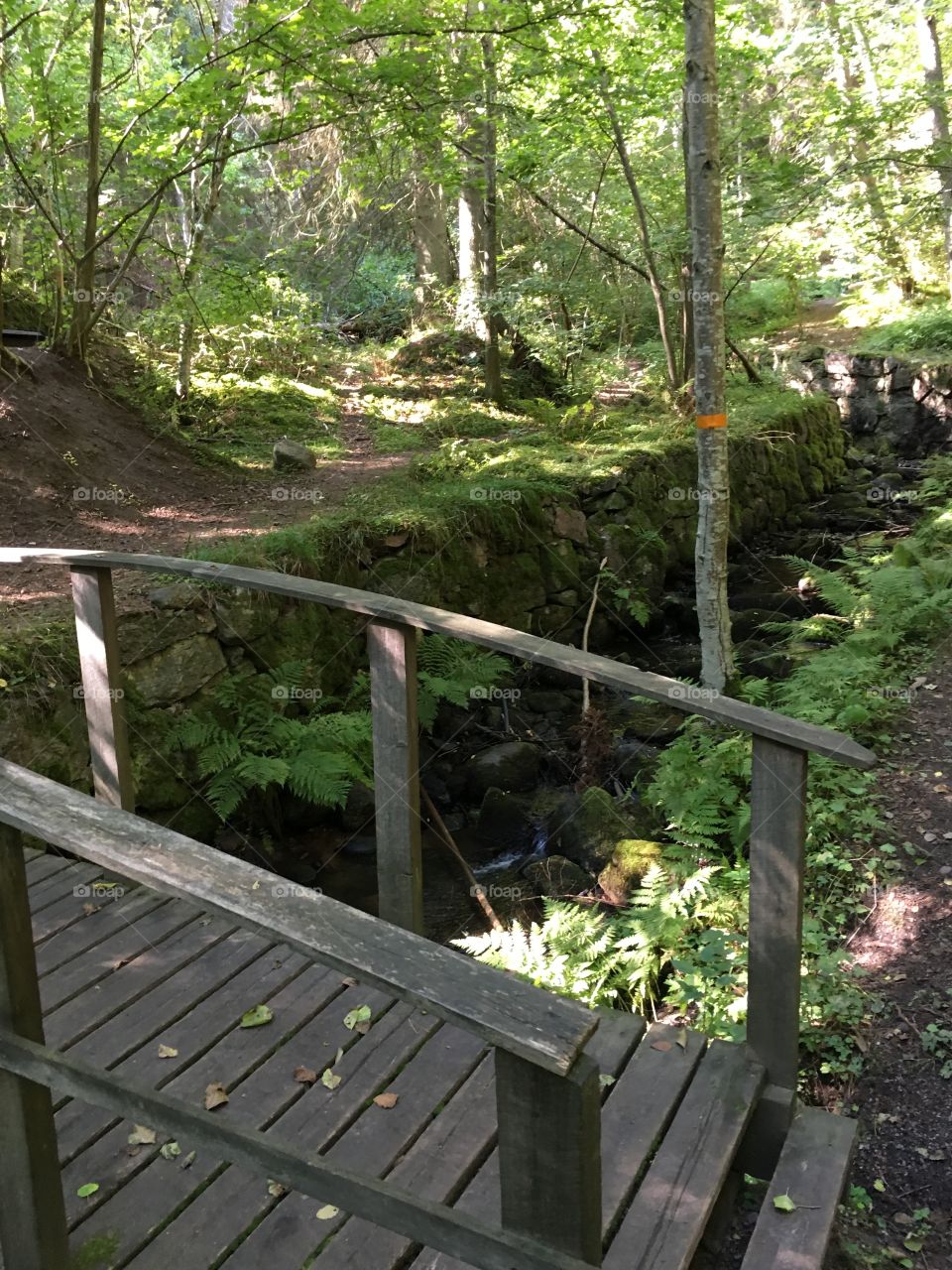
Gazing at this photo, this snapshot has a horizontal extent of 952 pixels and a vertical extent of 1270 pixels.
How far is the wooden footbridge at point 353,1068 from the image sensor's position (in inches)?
58.2

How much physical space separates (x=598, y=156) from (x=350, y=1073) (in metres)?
12.8

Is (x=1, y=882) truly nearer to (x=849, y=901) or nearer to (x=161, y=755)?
(x=849, y=901)

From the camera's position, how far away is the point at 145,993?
3.26 meters

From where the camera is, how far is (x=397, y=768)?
3.41 metres

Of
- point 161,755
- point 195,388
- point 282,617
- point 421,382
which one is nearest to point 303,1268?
point 161,755

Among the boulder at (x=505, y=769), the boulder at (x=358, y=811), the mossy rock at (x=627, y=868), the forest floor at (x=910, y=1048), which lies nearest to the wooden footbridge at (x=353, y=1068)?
the forest floor at (x=910, y=1048)

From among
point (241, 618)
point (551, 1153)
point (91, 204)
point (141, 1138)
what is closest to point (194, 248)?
point (91, 204)

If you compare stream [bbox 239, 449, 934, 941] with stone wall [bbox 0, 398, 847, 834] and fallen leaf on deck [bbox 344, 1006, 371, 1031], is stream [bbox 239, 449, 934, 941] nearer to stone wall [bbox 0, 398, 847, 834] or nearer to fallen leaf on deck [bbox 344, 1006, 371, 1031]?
stone wall [bbox 0, 398, 847, 834]

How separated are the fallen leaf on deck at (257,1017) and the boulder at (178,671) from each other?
3.06 meters

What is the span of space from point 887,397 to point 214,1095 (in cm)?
1758

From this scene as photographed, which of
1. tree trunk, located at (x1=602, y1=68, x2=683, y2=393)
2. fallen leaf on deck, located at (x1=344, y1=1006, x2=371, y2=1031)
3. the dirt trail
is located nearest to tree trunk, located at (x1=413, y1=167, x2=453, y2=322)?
tree trunk, located at (x1=602, y1=68, x2=683, y2=393)

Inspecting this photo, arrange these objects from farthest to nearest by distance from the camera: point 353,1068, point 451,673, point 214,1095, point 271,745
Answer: point 451,673 → point 271,745 → point 353,1068 → point 214,1095

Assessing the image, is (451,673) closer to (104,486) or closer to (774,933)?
(104,486)

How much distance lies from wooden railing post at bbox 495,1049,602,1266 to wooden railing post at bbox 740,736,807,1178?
4.57 feet
